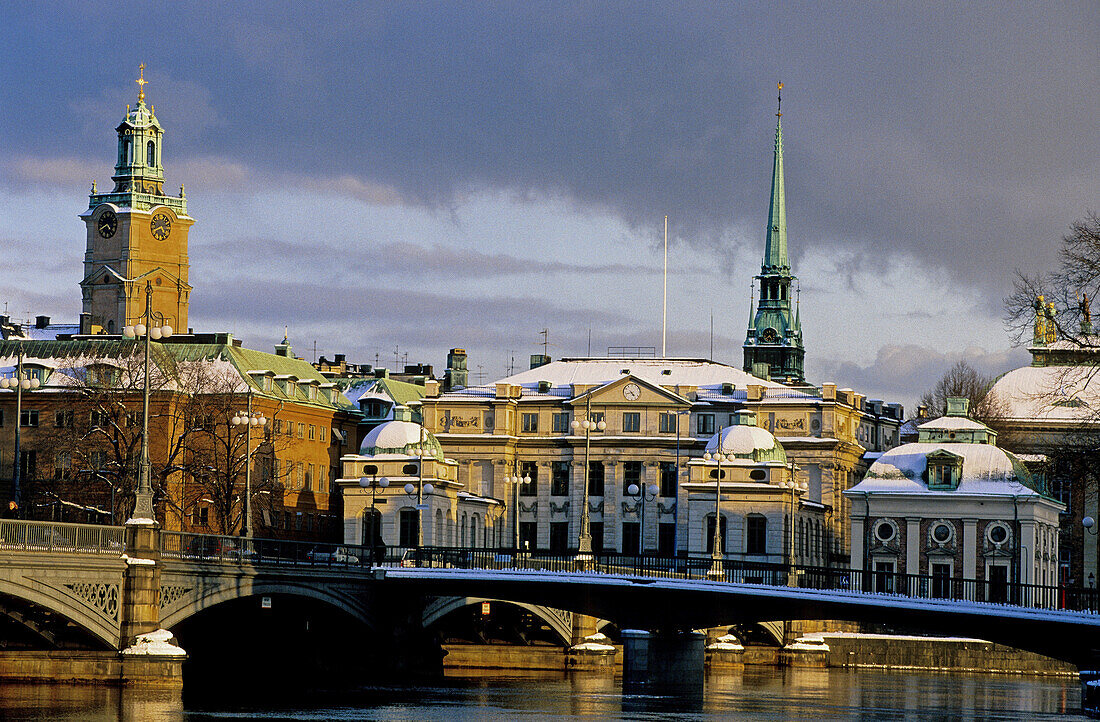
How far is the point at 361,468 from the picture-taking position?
14400 centimetres

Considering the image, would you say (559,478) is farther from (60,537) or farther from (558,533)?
(60,537)

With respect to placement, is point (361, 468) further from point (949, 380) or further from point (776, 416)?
point (949, 380)

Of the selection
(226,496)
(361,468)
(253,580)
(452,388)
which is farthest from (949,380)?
(253,580)

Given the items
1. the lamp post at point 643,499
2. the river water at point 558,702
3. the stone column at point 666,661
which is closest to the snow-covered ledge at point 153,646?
the river water at point 558,702

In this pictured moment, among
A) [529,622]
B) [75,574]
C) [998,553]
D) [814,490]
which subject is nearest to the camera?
[75,574]

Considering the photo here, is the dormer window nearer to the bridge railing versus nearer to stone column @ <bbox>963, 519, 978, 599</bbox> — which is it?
stone column @ <bbox>963, 519, 978, 599</bbox>

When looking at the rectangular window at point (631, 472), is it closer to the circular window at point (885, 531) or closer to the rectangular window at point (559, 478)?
the rectangular window at point (559, 478)

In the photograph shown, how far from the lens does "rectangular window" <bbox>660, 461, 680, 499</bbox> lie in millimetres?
165625

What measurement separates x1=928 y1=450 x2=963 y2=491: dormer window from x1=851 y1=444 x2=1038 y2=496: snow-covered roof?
0.37 meters

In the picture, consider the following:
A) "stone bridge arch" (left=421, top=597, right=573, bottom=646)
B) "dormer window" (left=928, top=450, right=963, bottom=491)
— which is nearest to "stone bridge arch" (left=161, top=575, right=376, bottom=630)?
"stone bridge arch" (left=421, top=597, right=573, bottom=646)

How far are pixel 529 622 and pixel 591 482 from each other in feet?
129

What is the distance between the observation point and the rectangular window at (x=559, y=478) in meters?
168

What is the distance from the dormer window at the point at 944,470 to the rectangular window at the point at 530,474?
3638 cm

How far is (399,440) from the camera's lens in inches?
5664
